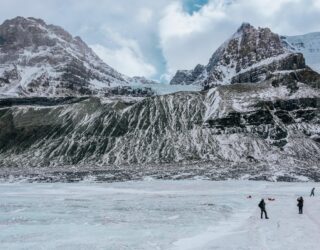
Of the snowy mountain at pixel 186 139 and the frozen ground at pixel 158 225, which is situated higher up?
the snowy mountain at pixel 186 139

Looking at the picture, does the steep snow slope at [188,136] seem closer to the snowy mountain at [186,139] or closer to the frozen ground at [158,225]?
the snowy mountain at [186,139]

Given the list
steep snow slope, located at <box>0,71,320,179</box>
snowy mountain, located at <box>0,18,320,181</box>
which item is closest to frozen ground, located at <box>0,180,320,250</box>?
snowy mountain, located at <box>0,18,320,181</box>

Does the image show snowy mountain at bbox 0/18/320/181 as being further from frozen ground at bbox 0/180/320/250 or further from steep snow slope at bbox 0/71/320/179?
frozen ground at bbox 0/180/320/250

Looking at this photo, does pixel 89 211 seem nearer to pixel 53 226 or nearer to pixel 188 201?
pixel 53 226

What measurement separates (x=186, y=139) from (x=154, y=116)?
2658 centimetres

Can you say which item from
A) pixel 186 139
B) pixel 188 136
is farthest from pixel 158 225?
pixel 188 136

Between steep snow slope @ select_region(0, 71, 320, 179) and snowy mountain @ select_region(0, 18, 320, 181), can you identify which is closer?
snowy mountain @ select_region(0, 18, 320, 181)

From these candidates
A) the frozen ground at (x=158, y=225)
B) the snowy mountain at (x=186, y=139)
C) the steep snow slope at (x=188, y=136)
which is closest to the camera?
the frozen ground at (x=158, y=225)

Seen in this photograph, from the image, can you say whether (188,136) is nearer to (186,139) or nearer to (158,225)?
(186,139)

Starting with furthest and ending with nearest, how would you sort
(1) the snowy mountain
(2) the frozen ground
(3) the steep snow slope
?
(3) the steep snow slope
(1) the snowy mountain
(2) the frozen ground


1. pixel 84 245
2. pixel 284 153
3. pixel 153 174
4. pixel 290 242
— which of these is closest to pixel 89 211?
pixel 84 245

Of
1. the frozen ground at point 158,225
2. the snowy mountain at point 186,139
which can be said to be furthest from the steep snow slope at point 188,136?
the frozen ground at point 158,225

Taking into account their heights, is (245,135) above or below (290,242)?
above

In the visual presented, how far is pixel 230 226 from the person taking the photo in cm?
3969
